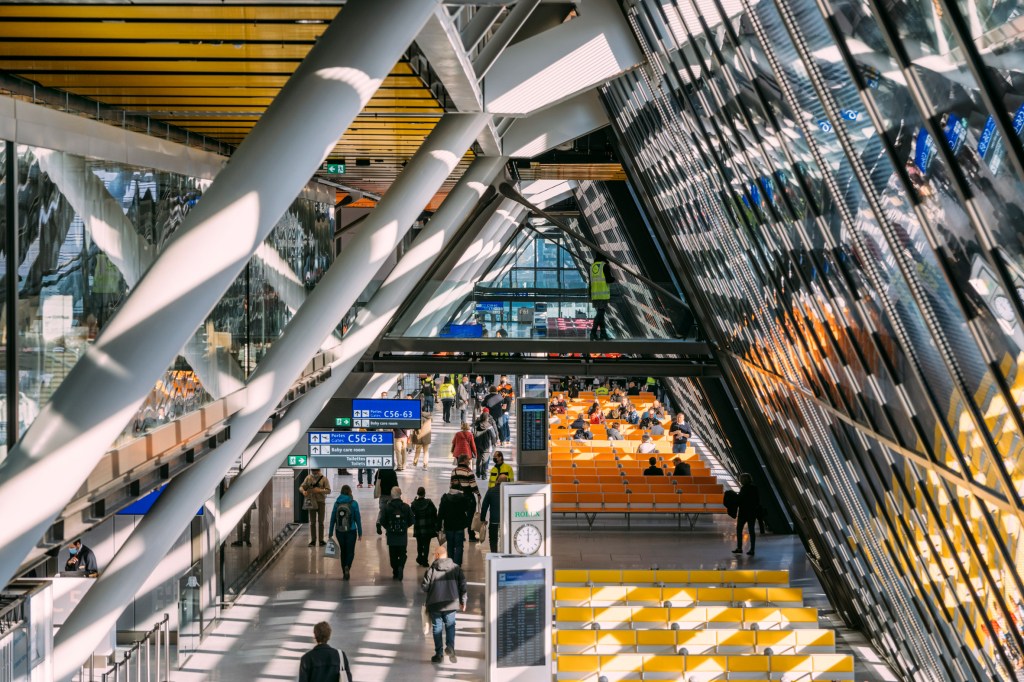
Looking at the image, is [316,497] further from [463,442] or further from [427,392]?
[427,392]

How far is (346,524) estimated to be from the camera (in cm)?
1686

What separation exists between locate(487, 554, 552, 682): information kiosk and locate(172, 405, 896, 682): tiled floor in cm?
83

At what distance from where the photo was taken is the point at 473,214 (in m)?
23.4

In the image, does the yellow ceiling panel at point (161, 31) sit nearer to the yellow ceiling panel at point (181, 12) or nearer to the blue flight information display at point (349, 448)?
the yellow ceiling panel at point (181, 12)

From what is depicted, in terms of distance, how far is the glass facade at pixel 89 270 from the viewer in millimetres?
5691

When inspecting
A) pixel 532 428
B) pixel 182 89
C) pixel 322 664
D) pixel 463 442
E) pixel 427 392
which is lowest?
pixel 322 664

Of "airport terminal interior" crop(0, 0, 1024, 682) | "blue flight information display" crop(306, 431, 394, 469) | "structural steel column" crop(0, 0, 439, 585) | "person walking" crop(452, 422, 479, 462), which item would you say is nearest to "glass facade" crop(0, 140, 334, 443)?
"airport terminal interior" crop(0, 0, 1024, 682)

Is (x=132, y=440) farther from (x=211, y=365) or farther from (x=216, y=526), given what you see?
(x=216, y=526)

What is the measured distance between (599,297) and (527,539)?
700cm

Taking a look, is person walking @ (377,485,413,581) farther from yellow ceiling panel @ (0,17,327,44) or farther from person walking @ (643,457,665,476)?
yellow ceiling panel @ (0,17,327,44)

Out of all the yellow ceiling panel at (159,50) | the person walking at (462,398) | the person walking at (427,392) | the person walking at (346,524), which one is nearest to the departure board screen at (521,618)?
the person walking at (346,524)

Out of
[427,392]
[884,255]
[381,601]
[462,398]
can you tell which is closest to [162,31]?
[884,255]

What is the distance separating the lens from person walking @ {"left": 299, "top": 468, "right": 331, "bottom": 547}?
18.9 metres

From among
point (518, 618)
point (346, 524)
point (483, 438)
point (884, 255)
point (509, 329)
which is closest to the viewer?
point (884, 255)
